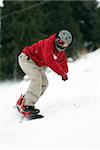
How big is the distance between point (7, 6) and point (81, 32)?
309 inches

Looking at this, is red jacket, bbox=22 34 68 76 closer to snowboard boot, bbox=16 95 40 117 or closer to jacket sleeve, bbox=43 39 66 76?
jacket sleeve, bbox=43 39 66 76

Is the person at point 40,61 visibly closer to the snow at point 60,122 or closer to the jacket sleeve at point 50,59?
the jacket sleeve at point 50,59

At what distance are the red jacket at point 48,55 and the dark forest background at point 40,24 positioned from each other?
13410 mm

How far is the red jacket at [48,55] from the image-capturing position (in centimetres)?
717

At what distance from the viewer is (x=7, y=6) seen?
86.6 ft

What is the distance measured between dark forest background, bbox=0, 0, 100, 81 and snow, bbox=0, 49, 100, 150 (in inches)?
460

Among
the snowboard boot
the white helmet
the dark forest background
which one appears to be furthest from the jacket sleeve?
the dark forest background

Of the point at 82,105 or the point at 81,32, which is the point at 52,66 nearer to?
the point at 82,105

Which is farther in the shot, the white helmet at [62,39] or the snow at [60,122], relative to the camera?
the white helmet at [62,39]

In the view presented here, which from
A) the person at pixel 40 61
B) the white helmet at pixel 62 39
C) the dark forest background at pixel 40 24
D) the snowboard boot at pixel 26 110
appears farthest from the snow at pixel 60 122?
the dark forest background at pixel 40 24

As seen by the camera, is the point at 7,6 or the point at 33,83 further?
the point at 7,6

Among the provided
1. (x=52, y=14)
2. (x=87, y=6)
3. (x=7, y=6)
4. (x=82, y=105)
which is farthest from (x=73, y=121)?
(x=87, y=6)

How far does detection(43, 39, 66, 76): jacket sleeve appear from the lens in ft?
23.4

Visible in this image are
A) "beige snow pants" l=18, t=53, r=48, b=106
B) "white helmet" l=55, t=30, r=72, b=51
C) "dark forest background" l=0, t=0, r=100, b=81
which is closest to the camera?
"white helmet" l=55, t=30, r=72, b=51
